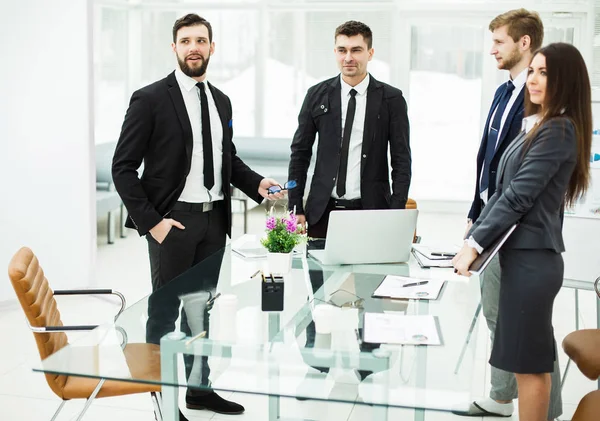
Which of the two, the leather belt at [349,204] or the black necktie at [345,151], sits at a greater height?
the black necktie at [345,151]

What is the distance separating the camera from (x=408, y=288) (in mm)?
3143

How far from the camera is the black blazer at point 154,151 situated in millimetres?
3838

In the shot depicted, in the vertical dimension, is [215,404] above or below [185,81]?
below

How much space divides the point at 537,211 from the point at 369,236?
0.78 meters

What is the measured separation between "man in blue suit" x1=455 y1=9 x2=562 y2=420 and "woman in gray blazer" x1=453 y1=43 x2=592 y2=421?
540 mm

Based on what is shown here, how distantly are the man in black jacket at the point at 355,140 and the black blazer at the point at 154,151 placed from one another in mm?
751

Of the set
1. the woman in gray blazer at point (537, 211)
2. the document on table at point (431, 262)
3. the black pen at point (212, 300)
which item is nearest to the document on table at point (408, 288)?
the woman in gray blazer at point (537, 211)

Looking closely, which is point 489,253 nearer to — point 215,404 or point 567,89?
point 567,89

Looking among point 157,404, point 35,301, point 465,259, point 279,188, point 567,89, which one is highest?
point 567,89

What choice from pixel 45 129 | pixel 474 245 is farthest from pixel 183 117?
pixel 45 129

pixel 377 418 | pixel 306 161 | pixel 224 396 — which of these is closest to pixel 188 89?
pixel 306 161

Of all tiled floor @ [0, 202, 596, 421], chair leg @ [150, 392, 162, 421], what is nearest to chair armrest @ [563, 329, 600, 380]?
tiled floor @ [0, 202, 596, 421]

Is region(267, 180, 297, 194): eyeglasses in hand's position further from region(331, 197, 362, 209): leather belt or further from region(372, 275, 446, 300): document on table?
region(372, 275, 446, 300): document on table

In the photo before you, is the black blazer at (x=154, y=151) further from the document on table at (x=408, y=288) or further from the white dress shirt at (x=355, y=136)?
the document on table at (x=408, y=288)
